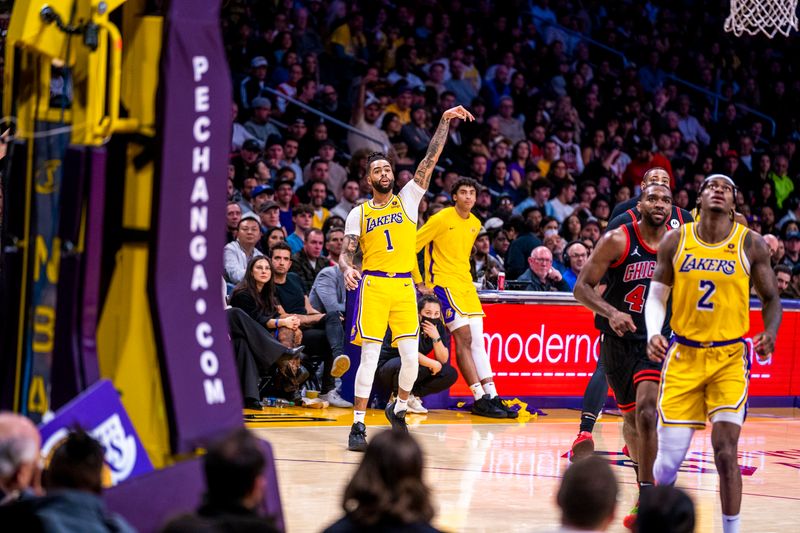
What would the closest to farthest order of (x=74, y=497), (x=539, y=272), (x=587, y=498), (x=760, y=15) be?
(x=587, y=498)
(x=74, y=497)
(x=760, y=15)
(x=539, y=272)

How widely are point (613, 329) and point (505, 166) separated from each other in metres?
9.17

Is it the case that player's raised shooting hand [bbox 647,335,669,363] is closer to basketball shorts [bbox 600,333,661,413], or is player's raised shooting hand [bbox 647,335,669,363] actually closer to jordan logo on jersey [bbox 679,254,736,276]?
jordan logo on jersey [bbox 679,254,736,276]

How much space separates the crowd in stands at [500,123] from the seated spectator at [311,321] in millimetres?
21

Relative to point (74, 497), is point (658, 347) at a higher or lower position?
higher

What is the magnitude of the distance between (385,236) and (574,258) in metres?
4.18

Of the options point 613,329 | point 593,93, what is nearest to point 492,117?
point 593,93

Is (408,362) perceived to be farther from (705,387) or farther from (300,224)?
(705,387)

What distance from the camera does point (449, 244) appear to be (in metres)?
11.9

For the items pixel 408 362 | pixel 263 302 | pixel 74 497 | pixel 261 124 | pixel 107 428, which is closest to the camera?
pixel 74 497

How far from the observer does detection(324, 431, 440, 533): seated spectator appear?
387cm

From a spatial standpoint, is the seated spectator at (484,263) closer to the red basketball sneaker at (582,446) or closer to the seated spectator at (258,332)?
the seated spectator at (258,332)

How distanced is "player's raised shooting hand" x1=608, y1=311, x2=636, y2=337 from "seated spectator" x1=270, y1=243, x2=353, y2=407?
4943 mm

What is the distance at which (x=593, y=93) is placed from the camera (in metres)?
19.5

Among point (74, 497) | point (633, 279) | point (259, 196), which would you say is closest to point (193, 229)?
point (74, 497)
